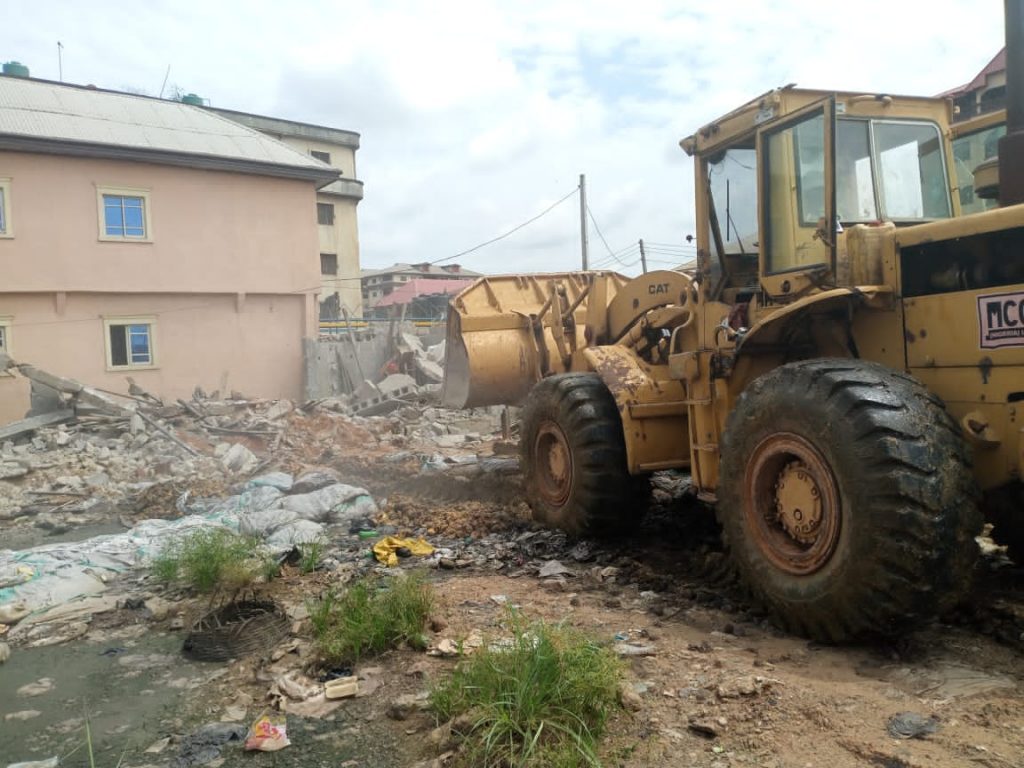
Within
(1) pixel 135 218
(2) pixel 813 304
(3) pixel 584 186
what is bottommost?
(2) pixel 813 304

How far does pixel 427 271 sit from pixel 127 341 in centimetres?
3094

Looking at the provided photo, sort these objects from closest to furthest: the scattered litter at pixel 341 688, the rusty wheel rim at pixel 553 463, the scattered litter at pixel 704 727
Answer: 1. the scattered litter at pixel 704 727
2. the scattered litter at pixel 341 688
3. the rusty wheel rim at pixel 553 463

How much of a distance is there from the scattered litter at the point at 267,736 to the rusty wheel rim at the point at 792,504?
2.42 meters

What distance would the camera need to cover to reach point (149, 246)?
1777 cm

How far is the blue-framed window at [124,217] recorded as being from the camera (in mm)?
17344

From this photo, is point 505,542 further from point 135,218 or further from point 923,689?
point 135,218

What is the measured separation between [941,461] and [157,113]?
68.9ft

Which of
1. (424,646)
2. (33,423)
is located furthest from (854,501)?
(33,423)

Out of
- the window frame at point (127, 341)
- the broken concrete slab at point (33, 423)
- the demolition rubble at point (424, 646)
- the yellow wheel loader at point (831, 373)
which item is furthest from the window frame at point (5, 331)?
the yellow wheel loader at point (831, 373)

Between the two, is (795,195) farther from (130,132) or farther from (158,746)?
(130,132)

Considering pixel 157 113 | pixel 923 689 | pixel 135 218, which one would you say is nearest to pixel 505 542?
pixel 923 689

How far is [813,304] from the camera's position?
13.4 ft

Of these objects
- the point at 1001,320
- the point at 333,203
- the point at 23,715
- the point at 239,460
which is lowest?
the point at 23,715

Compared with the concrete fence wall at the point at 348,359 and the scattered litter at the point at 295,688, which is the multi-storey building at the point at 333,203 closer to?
the concrete fence wall at the point at 348,359
